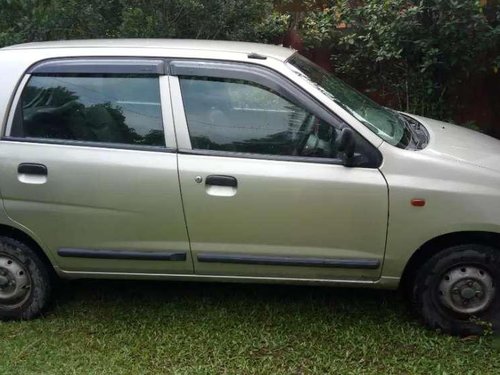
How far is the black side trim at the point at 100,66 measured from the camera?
3590 millimetres

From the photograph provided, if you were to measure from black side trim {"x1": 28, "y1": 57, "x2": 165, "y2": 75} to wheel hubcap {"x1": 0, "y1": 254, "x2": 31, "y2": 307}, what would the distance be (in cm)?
125

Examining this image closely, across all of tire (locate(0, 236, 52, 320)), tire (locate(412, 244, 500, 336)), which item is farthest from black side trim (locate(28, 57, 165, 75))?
tire (locate(412, 244, 500, 336))

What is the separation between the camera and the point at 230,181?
11.2 feet

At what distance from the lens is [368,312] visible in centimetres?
389

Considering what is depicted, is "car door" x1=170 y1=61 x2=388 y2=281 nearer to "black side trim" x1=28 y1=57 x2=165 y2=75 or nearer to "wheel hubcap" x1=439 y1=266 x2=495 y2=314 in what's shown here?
"black side trim" x1=28 y1=57 x2=165 y2=75

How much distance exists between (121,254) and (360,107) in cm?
179

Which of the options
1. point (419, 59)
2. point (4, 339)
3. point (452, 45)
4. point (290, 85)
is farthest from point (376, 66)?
point (4, 339)

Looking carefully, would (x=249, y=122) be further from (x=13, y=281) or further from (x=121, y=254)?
(x=13, y=281)

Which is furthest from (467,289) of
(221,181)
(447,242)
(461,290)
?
(221,181)

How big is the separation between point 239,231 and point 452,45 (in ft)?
10.4

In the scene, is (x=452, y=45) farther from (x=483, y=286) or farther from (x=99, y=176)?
(x=99, y=176)

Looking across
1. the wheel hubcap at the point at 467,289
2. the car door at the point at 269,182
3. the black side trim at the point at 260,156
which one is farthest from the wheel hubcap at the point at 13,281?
the wheel hubcap at the point at 467,289

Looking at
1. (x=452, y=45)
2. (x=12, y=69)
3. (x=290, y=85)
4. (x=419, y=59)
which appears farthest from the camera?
(x=419, y=59)

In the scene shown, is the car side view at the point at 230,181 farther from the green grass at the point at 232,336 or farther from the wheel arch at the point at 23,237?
the green grass at the point at 232,336
